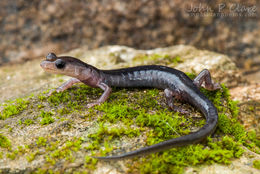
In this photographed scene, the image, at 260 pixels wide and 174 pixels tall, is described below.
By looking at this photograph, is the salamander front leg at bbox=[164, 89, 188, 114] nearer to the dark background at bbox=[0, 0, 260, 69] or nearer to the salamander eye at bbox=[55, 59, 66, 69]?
the salamander eye at bbox=[55, 59, 66, 69]

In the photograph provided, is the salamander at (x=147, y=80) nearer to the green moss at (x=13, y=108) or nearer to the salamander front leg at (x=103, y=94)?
the salamander front leg at (x=103, y=94)

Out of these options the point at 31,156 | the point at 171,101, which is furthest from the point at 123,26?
the point at 31,156

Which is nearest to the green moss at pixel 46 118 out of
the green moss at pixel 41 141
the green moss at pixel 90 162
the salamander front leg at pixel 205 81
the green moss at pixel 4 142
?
the green moss at pixel 41 141

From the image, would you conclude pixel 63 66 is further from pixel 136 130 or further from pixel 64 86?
pixel 136 130

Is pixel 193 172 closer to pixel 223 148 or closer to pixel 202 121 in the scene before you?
pixel 223 148

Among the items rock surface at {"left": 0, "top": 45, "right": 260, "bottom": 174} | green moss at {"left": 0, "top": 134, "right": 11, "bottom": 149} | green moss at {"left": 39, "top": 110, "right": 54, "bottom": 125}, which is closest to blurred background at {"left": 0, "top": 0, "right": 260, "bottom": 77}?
rock surface at {"left": 0, "top": 45, "right": 260, "bottom": 174}
